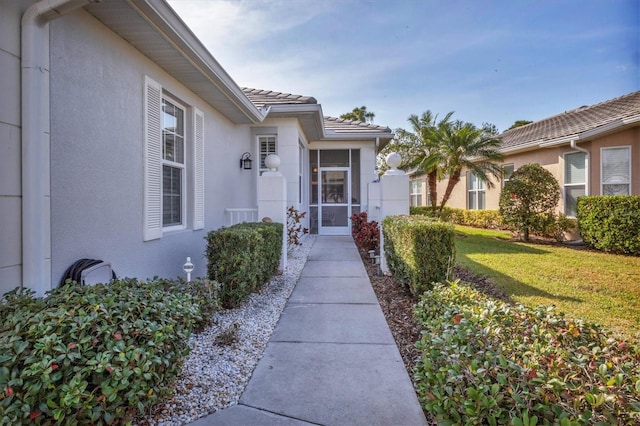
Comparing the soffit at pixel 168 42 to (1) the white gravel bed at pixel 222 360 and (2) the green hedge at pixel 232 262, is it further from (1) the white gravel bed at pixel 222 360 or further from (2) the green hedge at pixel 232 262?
(1) the white gravel bed at pixel 222 360

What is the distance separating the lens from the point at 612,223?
9.52m

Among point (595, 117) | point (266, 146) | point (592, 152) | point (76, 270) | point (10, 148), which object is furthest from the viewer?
point (595, 117)

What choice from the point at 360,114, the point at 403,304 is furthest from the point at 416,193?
the point at 403,304

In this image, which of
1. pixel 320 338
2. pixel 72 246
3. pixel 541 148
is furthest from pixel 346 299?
pixel 541 148

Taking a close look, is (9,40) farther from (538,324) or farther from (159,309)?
(538,324)

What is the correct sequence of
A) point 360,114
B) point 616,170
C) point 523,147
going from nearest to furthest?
point 616,170
point 523,147
point 360,114

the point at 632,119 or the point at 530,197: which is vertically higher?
the point at 632,119

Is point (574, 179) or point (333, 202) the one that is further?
point (333, 202)

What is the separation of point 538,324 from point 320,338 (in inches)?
87.9

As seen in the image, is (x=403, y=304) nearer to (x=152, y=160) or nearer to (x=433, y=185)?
(x=152, y=160)

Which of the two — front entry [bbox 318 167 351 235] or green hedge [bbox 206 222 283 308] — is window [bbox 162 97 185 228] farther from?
front entry [bbox 318 167 351 235]

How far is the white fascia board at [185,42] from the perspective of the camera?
338 cm

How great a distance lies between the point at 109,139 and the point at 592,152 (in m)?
13.0

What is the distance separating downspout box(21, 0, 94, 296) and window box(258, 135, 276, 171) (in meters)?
6.86
